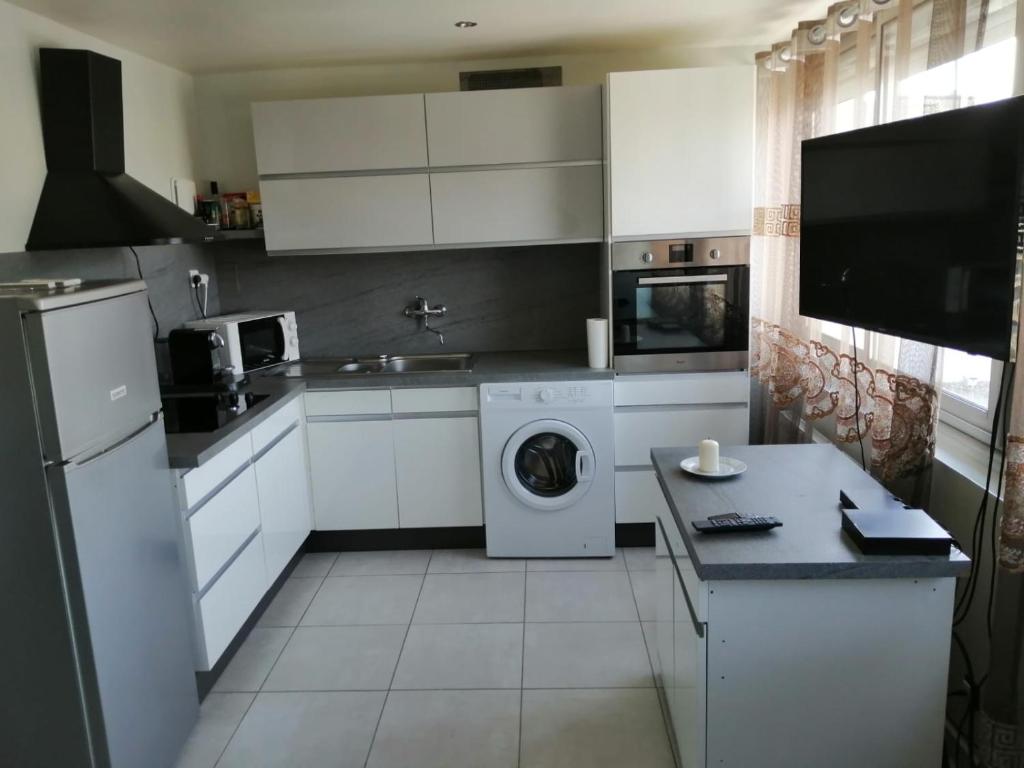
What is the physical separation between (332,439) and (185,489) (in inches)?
Answer: 48.1

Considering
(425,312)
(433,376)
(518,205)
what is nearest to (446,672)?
(433,376)

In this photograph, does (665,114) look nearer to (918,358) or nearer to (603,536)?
(918,358)

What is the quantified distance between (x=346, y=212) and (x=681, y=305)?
1617 millimetres

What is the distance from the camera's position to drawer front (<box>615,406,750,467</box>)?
3543 mm

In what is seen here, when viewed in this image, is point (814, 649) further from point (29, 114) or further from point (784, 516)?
point (29, 114)

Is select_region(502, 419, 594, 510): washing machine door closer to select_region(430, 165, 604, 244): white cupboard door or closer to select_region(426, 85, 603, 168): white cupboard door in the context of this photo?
select_region(430, 165, 604, 244): white cupboard door

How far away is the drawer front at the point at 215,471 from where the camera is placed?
2.47 metres

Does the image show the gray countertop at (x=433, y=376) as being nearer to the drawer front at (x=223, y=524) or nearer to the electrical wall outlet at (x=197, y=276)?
the drawer front at (x=223, y=524)

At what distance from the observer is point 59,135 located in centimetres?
279

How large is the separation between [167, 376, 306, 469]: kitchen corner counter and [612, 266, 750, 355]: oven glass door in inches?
58.9

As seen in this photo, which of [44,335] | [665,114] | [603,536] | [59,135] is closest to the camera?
[44,335]

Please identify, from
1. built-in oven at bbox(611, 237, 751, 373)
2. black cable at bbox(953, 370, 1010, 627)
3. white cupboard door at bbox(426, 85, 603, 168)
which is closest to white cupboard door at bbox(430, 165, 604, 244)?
white cupboard door at bbox(426, 85, 603, 168)

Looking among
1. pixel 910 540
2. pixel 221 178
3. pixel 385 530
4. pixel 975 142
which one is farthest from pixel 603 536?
pixel 221 178

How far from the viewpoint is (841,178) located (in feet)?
7.23
